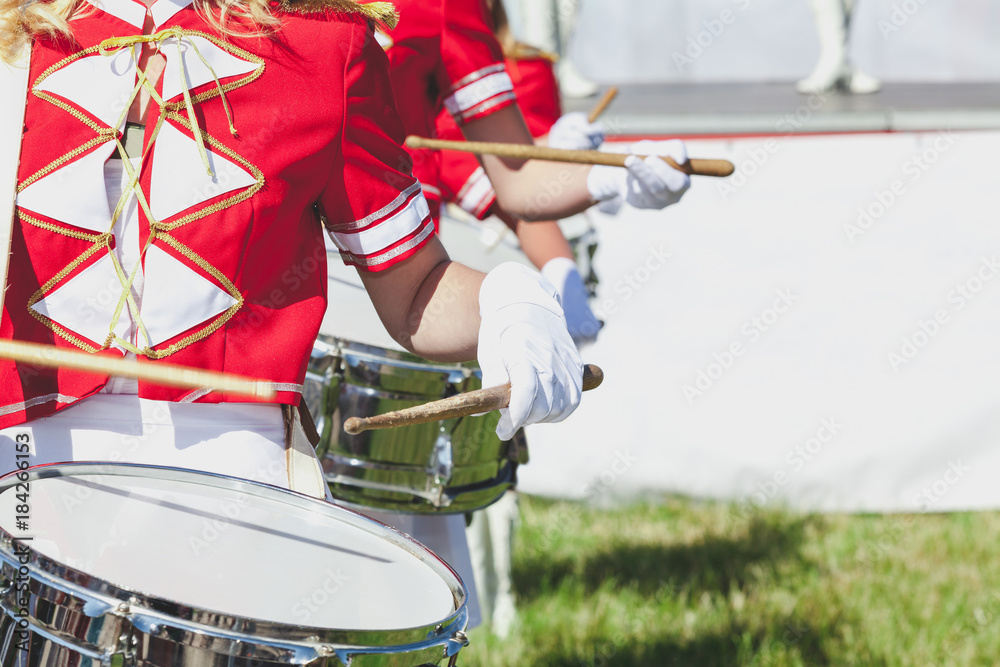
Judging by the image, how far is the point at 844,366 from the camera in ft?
12.3

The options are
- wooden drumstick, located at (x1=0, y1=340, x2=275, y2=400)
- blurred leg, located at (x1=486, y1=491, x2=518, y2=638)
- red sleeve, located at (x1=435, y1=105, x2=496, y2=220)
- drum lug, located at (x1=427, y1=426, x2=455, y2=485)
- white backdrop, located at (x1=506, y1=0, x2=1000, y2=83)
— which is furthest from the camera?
white backdrop, located at (x1=506, y1=0, x2=1000, y2=83)

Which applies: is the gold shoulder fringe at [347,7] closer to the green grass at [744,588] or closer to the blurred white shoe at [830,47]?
the green grass at [744,588]

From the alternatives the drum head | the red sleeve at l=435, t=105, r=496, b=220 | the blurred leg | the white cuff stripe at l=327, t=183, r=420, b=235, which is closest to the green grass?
the blurred leg

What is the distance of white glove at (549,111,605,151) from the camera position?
2.68 m

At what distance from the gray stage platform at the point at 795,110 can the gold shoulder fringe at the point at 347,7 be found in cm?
286

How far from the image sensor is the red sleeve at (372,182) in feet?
4.19

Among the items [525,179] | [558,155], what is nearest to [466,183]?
[525,179]

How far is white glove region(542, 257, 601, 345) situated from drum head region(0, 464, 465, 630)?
160 centimetres

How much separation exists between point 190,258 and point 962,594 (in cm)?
275

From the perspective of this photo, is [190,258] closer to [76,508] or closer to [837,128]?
[76,508]

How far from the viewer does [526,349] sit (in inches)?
48.9

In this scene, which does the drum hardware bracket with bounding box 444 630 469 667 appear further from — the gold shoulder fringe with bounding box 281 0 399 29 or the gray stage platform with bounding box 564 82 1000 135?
the gray stage platform with bounding box 564 82 1000 135

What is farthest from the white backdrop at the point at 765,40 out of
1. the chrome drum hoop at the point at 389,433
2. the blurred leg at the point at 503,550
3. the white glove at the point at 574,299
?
the chrome drum hoop at the point at 389,433

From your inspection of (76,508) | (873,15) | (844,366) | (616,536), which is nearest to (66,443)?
(76,508)
